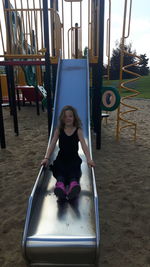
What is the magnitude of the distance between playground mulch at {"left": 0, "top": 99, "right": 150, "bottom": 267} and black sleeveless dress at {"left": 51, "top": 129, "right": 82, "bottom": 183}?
2.33ft

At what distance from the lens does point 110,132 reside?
7016 mm

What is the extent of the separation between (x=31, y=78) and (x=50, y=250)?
861 cm

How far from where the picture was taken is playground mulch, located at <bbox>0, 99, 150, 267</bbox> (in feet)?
7.76

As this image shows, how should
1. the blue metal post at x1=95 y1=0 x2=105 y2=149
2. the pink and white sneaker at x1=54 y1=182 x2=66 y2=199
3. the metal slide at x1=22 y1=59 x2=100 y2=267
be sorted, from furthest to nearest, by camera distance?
the blue metal post at x1=95 y1=0 x2=105 y2=149 < the pink and white sneaker at x1=54 y1=182 x2=66 y2=199 < the metal slide at x1=22 y1=59 x2=100 y2=267

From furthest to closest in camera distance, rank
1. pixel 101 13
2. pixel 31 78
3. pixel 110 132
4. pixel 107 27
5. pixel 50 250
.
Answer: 1. pixel 31 78
2. pixel 110 132
3. pixel 107 27
4. pixel 101 13
5. pixel 50 250

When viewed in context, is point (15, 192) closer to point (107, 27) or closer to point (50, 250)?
point (50, 250)

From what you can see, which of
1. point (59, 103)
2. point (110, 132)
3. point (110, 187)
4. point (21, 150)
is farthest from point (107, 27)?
point (110, 187)

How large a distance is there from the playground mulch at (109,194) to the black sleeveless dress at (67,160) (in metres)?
0.71

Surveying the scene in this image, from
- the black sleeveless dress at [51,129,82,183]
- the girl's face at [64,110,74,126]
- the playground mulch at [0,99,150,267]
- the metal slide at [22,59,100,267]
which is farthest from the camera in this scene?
the girl's face at [64,110,74,126]

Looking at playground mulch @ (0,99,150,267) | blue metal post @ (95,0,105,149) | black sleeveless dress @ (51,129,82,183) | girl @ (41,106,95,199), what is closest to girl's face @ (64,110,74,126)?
girl @ (41,106,95,199)

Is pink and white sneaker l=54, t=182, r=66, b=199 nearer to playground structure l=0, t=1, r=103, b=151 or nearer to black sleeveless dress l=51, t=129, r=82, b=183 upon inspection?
black sleeveless dress l=51, t=129, r=82, b=183

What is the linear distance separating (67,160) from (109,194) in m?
0.92

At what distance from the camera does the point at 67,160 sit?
311 cm

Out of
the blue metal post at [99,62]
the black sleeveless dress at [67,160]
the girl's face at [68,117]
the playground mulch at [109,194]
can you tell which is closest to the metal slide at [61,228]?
the black sleeveless dress at [67,160]
